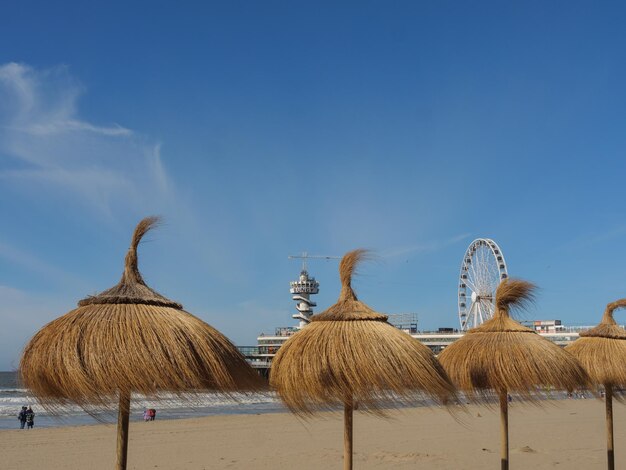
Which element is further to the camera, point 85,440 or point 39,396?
point 85,440

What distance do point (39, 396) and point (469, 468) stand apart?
10743 millimetres

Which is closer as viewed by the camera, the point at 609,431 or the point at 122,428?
the point at 122,428

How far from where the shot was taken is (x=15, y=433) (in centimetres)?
2122

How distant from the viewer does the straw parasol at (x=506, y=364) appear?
297 inches

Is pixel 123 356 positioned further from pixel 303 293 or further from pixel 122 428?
pixel 303 293

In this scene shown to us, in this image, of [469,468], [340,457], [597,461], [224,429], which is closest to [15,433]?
[224,429]

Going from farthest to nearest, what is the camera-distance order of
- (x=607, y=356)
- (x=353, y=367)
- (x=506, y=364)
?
1. (x=607, y=356)
2. (x=506, y=364)
3. (x=353, y=367)

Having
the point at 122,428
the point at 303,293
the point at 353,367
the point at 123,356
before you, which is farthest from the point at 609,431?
the point at 303,293

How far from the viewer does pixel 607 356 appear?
30.9ft

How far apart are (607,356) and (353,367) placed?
17.9 ft

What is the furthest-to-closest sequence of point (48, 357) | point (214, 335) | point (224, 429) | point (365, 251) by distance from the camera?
point (224, 429) < point (365, 251) < point (214, 335) < point (48, 357)

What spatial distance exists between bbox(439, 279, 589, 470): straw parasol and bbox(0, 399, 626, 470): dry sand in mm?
2566

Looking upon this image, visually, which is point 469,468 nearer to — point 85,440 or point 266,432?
point 266,432

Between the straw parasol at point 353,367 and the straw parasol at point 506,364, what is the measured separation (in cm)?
167
